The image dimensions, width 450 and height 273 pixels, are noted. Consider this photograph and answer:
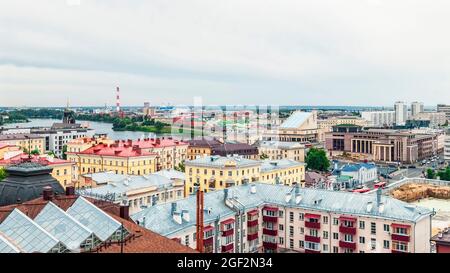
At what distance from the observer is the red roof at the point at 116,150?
920cm

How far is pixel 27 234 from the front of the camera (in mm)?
2203

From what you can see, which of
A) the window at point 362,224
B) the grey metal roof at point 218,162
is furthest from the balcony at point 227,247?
the grey metal roof at point 218,162

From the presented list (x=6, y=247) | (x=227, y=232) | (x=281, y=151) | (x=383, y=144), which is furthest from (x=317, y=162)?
(x=6, y=247)

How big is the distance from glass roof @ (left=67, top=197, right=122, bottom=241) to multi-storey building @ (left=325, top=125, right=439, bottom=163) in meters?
13.9

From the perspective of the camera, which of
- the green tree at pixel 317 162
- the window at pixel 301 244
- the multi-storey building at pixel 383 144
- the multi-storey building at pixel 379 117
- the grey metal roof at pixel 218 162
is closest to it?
the window at pixel 301 244

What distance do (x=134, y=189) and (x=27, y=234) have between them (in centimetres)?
410

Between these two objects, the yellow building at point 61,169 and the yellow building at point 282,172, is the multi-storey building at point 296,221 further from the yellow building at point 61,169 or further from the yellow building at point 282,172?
the yellow building at point 61,169

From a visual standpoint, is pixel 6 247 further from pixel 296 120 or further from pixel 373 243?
pixel 296 120

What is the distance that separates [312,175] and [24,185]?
6934mm

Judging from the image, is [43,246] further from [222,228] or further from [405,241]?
[405,241]

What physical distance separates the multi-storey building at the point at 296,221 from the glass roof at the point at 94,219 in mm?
1318

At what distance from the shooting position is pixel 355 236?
458 cm

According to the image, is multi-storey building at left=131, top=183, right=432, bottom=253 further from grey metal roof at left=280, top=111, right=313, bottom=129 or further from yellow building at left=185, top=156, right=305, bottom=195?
grey metal roof at left=280, top=111, right=313, bottom=129
